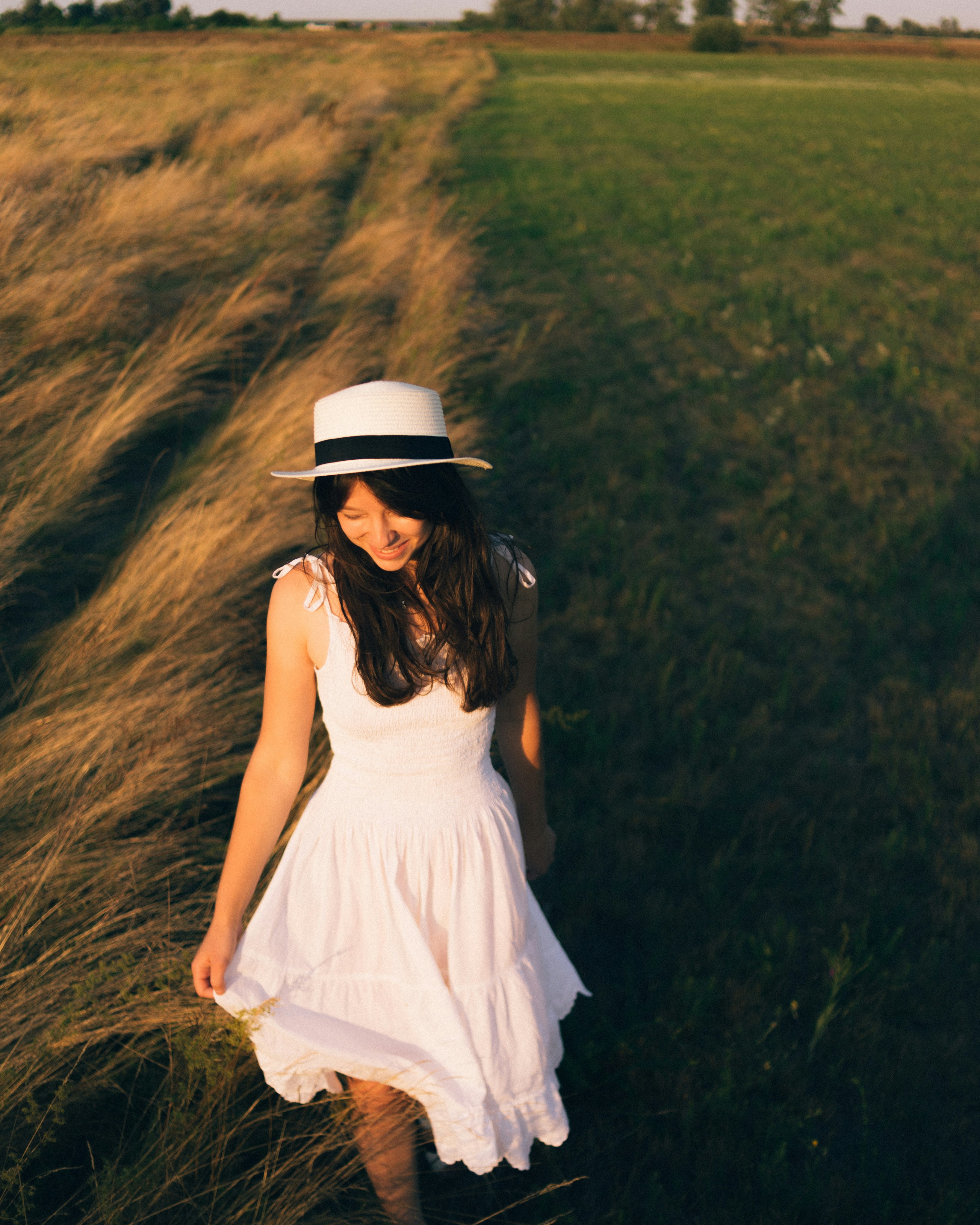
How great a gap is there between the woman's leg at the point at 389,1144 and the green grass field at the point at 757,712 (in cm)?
45

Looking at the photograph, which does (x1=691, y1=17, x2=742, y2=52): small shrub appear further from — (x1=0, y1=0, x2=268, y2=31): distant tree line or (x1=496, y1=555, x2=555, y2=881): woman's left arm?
(x1=496, y1=555, x2=555, y2=881): woman's left arm

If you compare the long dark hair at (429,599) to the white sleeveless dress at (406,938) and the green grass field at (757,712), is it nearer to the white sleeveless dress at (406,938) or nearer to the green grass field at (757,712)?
the white sleeveless dress at (406,938)

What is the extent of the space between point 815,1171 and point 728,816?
133cm

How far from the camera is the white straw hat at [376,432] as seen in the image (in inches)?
57.4

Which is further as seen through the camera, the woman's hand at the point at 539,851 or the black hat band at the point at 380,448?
the woman's hand at the point at 539,851

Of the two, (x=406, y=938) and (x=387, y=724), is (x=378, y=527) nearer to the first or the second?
(x=387, y=724)

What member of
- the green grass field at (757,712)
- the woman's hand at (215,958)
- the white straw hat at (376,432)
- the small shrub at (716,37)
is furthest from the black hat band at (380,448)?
the small shrub at (716,37)

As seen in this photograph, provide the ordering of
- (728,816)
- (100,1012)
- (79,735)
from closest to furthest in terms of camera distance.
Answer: (100,1012) → (79,735) → (728,816)

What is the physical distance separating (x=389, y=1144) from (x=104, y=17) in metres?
24.4

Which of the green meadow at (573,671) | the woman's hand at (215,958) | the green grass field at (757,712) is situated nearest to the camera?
the woman's hand at (215,958)

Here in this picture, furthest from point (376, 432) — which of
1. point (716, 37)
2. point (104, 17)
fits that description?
point (716, 37)

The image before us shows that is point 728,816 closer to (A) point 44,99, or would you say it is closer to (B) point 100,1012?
(B) point 100,1012

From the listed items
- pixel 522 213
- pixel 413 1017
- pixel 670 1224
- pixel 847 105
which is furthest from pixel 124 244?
pixel 847 105

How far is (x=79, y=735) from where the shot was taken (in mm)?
2561
